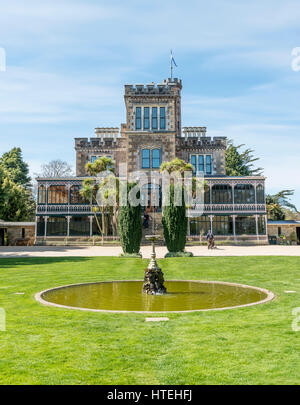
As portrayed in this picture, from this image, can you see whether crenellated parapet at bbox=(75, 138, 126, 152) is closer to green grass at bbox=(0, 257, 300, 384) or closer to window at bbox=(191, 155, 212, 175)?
window at bbox=(191, 155, 212, 175)

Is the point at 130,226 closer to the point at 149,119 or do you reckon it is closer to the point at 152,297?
the point at 152,297

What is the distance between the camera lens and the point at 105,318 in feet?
Answer: 24.1

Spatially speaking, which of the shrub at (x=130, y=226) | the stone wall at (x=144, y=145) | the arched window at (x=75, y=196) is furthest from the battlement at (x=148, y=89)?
the shrub at (x=130, y=226)

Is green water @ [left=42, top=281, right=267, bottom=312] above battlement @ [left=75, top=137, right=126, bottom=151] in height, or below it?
below

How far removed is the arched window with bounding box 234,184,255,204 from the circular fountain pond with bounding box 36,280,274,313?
2994cm

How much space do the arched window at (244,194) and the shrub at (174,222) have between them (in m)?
20.0

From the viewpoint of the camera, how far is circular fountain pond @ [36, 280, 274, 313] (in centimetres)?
870

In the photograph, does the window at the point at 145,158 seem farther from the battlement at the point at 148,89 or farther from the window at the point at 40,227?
the window at the point at 40,227

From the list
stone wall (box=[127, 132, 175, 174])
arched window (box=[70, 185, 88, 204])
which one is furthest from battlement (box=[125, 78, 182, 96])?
arched window (box=[70, 185, 88, 204])

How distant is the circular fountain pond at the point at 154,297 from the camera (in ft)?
28.6

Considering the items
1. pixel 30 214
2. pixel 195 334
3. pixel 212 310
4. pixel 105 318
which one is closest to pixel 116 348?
pixel 195 334

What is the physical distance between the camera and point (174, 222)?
22.4 metres

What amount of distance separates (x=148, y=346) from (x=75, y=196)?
36.7 m

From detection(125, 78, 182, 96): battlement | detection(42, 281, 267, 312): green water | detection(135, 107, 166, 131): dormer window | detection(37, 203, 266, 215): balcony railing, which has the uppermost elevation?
detection(125, 78, 182, 96): battlement
